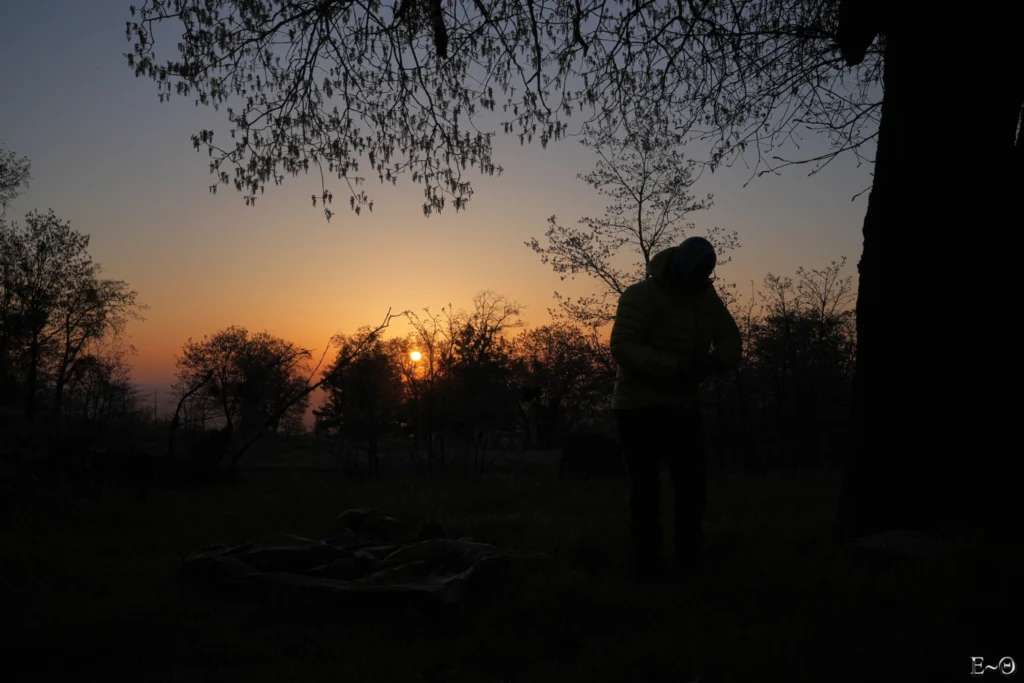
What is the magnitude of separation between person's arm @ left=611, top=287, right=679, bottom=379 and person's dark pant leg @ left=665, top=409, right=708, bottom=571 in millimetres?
437

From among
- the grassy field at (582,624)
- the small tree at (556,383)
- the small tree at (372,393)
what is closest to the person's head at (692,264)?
the grassy field at (582,624)

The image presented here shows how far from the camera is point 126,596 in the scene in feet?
14.7

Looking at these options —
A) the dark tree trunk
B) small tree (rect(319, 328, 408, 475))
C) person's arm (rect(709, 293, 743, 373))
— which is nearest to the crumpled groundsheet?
person's arm (rect(709, 293, 743, 373))

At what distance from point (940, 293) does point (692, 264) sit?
1.71m

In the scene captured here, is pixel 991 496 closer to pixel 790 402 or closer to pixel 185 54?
pixel 185 54

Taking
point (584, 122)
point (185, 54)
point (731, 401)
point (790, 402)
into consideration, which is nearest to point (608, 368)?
point (731, 401)

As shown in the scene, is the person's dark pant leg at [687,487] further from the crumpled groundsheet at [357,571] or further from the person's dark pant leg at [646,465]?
the crumpled groundsheet at [357,571]

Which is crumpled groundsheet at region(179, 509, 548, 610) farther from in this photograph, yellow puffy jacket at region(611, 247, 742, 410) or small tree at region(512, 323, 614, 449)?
small tree at region(512, 323, 614, 449)

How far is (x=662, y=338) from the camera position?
4.76 meters

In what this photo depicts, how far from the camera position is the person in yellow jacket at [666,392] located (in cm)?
462

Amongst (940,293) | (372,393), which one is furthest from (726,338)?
(372,393)

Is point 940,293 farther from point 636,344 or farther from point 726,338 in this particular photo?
point 636,344

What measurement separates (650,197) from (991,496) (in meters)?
16.7

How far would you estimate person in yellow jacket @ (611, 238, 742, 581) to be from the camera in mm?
4617
